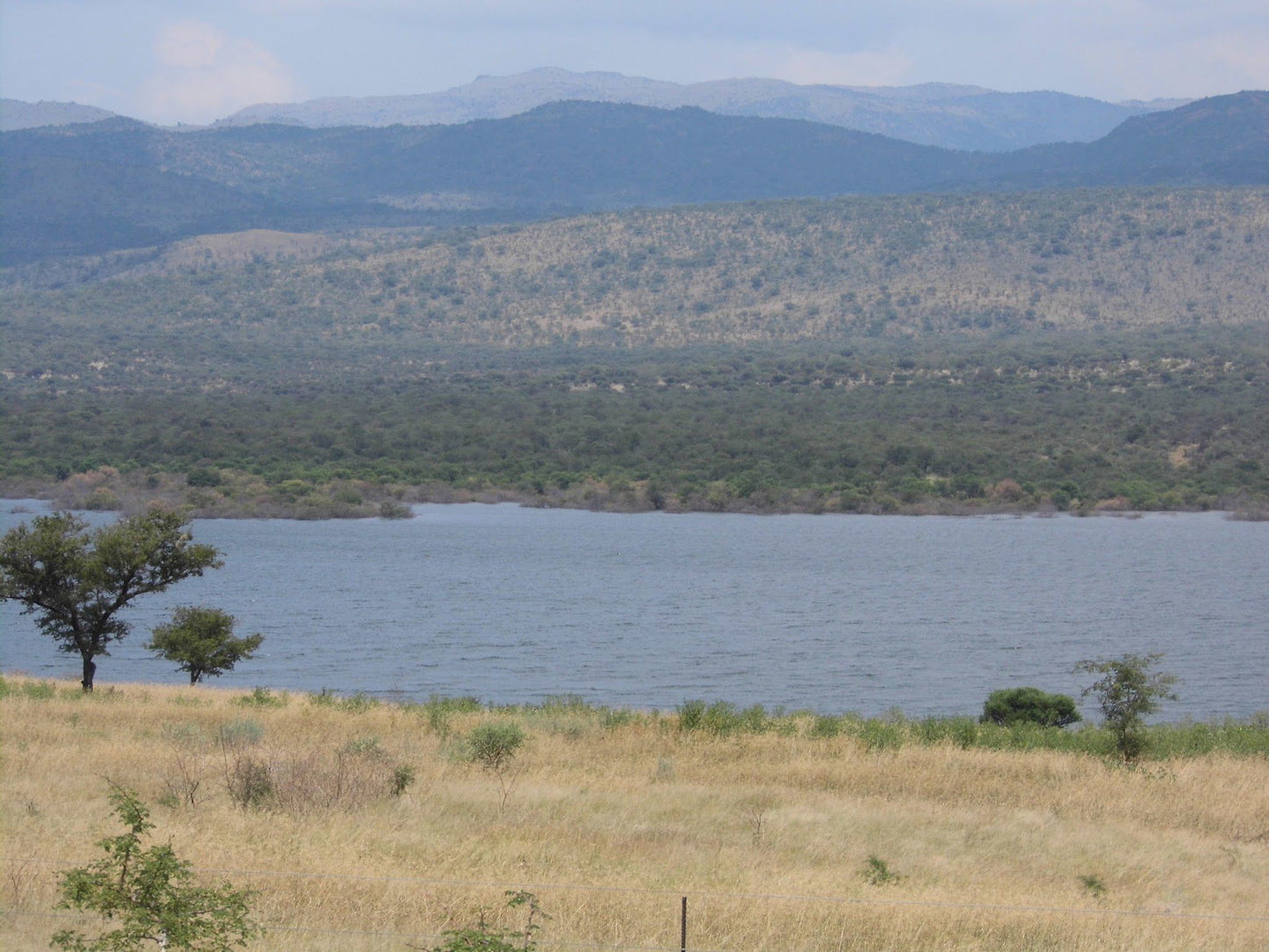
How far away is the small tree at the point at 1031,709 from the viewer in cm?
2748

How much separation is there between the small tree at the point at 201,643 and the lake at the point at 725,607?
4.48 meters

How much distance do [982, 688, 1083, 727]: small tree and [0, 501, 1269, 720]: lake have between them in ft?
13.4

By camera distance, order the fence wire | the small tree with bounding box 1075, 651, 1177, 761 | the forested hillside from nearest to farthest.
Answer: the fence wire < the small tree with bounding box 1075, 651, 1177, 761 < the forested hillside

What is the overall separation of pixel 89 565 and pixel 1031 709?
17576 millimetres

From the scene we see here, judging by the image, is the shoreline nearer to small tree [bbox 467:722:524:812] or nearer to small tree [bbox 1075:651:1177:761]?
small tree [bbox 1075:651:1177:761]

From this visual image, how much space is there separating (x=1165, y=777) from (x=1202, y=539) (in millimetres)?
52612

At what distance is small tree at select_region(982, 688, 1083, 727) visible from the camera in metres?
27.5

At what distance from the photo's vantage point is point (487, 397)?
10431 cm

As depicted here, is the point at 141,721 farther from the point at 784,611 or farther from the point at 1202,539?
the point at 1202,539

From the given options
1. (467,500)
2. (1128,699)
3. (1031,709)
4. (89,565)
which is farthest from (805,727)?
(467,500)

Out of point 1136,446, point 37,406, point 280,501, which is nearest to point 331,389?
point 37,406

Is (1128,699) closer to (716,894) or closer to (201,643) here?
(716,894)

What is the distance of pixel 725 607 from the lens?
49.8m

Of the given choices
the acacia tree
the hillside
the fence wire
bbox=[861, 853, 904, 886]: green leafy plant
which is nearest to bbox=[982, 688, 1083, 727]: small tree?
bbox=[861, 853, 904, 886]: green leafy plant
